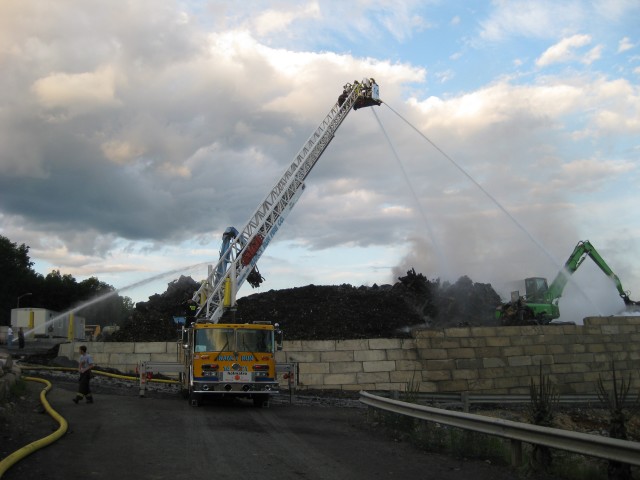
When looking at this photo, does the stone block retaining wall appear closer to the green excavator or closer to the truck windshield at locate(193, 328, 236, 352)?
the green excavator

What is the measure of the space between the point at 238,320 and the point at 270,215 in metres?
6.23

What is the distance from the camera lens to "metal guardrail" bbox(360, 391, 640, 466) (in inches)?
236

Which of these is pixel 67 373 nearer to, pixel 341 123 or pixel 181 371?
pixel 181 371

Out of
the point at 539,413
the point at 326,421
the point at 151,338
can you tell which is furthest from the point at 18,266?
the point at 539,413

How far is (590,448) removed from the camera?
640 cm

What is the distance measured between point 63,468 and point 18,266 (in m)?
→ 98.5

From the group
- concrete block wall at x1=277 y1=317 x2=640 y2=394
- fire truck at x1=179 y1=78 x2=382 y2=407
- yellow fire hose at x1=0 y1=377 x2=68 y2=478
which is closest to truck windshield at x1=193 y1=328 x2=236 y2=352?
fire truck at x1=179 y1=78 x2=382 y2=407

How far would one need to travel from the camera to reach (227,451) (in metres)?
9.04

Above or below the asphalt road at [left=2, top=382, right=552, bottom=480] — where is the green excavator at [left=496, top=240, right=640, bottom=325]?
above

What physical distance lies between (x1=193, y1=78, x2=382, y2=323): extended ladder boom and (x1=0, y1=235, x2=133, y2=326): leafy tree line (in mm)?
62482

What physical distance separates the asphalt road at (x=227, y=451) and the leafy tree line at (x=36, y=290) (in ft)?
243

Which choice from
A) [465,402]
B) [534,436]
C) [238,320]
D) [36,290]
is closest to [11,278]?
[36,290]

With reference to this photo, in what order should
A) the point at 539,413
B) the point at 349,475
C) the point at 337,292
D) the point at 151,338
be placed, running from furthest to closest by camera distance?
1. the point at 337,292
2. the point at 151,338
3. the point at 539,413
4. the point at 349,475

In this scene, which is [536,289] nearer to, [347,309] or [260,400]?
[347,309]
